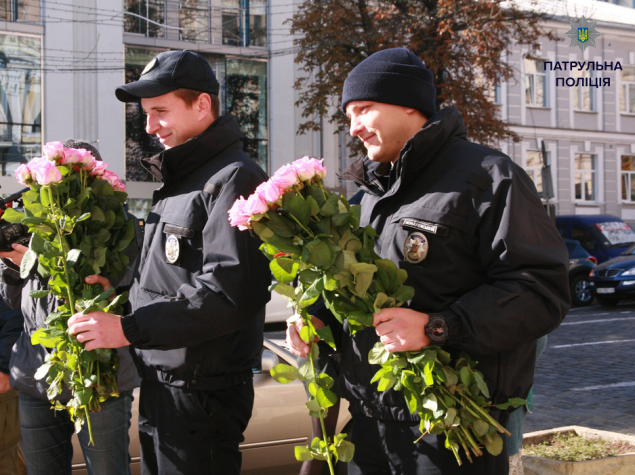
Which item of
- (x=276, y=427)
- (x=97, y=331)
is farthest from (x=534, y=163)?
(x=97, y=331)

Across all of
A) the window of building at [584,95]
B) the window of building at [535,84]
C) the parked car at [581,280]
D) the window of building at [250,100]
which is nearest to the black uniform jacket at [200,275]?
the parked car at [581,280]

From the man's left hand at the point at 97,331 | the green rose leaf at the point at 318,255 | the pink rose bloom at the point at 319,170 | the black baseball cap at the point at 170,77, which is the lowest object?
the man's left hand at the point at 97,331

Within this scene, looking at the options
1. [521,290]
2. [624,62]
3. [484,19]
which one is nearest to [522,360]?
[521,290]

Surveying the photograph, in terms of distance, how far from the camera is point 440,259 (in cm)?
221

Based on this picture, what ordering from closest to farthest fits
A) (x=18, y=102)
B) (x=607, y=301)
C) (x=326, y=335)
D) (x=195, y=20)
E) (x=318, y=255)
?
(x=318, y=255)
(x=326, y=335)
(x=607, y=301)
(x=18, y=102)
(x=195, y=20)

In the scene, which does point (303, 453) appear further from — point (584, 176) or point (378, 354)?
point (584, 176)

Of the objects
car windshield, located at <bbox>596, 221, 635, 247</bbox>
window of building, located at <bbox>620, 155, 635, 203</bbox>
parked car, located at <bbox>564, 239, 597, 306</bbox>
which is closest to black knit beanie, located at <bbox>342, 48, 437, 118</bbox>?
parked car, located at <bbox>564, 239, 597, 306</bbox>

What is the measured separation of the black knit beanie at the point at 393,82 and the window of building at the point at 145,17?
18.3 m

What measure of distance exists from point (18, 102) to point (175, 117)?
17357 mm

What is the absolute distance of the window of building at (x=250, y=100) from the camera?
68.7ft

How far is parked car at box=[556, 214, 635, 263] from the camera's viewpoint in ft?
61.6

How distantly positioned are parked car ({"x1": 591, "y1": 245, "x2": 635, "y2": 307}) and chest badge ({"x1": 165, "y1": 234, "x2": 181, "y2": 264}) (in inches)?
572

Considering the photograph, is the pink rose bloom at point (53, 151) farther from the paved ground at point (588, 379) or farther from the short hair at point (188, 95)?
the paved ground at point (588, 379)

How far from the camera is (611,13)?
31.5 meters
